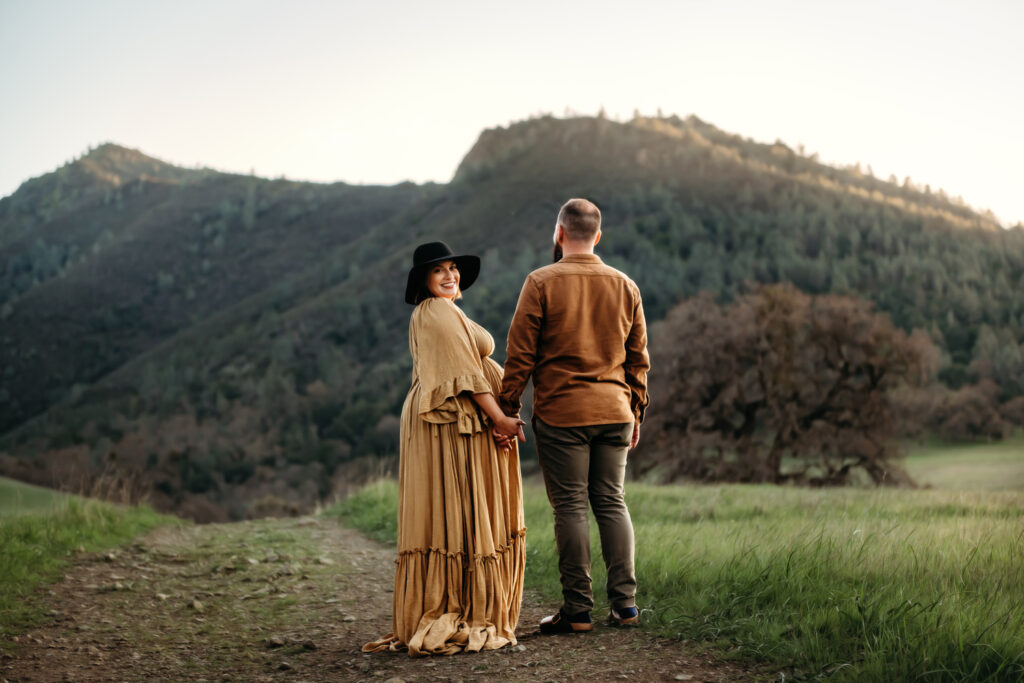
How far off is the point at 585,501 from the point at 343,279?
276 ft

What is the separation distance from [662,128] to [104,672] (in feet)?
328

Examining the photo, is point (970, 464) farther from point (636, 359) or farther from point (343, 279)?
point (343, 279)

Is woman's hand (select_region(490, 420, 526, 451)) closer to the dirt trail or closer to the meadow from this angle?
the dirt trail

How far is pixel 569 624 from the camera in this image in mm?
4594

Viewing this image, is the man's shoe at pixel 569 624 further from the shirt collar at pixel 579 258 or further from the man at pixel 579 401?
the shirt collar at pixel 579 258

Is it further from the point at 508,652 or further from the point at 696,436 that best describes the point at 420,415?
the point at 696,436

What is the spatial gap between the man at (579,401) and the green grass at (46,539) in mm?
3256

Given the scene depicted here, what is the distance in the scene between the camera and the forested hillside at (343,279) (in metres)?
45.9

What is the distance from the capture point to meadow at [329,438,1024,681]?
10.9ft

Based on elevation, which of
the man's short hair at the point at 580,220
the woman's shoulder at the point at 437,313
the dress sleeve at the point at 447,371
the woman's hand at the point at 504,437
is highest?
the man's short hair at the point at 580,220

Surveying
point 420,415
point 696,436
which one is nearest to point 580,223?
point 420,415

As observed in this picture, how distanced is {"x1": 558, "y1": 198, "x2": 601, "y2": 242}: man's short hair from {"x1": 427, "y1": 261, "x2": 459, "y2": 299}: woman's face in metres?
0.72

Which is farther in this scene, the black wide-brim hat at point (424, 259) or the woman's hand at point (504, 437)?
the black wide-brim hat at point (424, 259)

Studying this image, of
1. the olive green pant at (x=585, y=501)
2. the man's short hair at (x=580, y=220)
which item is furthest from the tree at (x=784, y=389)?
the man's short hair at (x=580, y=220)
